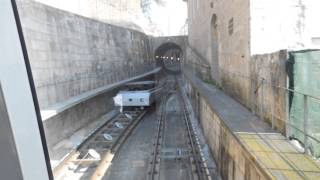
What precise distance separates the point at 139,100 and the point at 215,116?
26.2 ft

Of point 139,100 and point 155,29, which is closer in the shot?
point 139,100

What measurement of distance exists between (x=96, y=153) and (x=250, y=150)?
5.51 metres

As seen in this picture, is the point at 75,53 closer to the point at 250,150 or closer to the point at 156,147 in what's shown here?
the point at 156,147

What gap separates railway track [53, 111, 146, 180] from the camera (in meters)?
7.94

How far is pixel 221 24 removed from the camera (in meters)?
13.1

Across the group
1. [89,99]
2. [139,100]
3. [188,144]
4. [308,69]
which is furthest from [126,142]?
[308,69]

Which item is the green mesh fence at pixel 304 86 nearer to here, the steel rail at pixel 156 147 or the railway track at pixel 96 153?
the steel rail at pixel 156 147

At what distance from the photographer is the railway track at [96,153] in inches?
313

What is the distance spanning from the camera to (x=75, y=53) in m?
13.7

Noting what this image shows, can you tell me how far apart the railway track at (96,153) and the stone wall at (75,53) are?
62.9 inches

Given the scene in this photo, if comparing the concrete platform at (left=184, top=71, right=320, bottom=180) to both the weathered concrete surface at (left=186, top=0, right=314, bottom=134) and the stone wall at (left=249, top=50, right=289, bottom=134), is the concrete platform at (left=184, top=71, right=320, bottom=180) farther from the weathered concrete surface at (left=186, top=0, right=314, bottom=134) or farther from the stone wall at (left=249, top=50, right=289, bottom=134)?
the weathered concrete surface at (left=186, top=0, right=314, bottom=134)

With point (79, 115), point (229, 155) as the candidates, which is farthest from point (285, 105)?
point (79, 115)

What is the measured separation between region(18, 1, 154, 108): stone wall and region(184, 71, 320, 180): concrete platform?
11.7 feet

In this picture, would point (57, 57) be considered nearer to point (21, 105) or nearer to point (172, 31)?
point (21, 105)
